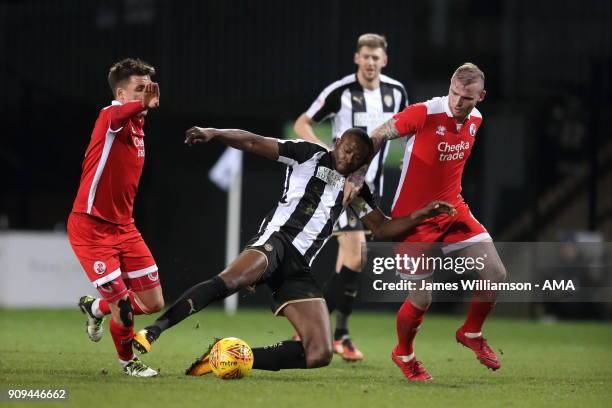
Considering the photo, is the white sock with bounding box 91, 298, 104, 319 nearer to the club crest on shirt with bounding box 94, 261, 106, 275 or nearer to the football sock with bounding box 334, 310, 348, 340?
the club crest on shirt with bounding box 94, 261, 106, 275

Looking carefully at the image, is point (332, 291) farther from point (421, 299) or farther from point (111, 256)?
point (111, 256)

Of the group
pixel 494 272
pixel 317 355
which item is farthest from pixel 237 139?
pixel 494 272

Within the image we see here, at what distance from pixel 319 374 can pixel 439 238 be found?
1.34 m

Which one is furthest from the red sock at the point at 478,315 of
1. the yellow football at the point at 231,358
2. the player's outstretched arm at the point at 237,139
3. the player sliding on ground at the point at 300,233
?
the player's outstretched arm at the point at 237,139

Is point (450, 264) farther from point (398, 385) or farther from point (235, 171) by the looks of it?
point (235, 171)

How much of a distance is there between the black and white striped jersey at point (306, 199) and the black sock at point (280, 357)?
64 centimetres

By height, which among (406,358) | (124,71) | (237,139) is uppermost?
(124,71)

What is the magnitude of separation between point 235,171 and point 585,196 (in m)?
5.98

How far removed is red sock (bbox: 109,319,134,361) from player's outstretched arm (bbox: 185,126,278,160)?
4.61 ft

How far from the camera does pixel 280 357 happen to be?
7.89 metres

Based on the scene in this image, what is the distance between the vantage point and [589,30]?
61.0ft

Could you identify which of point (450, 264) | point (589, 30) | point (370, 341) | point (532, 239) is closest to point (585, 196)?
point (532, 239)

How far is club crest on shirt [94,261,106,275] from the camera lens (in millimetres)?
8086

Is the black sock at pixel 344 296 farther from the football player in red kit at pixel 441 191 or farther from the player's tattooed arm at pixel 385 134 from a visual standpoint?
the player's tattooed arm at pixel 385 134
